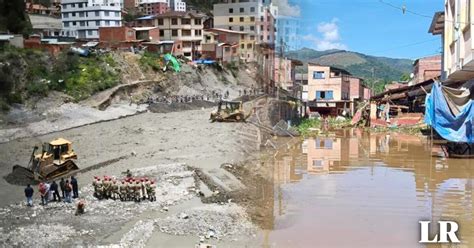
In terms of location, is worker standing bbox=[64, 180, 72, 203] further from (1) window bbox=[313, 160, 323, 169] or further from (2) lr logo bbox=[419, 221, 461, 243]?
(1) window bbox=[313, 160, 323, 169]

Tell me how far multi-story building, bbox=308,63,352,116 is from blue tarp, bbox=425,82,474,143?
106 feet

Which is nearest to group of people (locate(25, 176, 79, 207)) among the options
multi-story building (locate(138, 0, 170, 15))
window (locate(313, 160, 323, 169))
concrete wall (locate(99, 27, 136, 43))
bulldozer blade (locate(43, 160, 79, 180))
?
bulldozer blade (locate(43, 160, 79, 180))

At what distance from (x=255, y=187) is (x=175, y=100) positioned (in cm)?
3476

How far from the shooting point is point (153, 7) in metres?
105

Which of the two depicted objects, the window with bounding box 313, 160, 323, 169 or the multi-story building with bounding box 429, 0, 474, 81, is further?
the window with bounding box 313, 160, 323, 169

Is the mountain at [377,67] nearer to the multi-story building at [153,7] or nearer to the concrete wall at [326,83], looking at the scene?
the concrete wall at [326,83]

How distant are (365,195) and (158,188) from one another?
792 cm

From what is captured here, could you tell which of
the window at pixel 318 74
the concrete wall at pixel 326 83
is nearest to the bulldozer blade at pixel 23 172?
the concrete wall at pixel 326 83

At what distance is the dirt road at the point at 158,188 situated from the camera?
1378 cm

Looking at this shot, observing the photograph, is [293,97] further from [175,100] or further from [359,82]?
[359,82]

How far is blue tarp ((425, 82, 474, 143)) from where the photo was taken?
24.8 meters

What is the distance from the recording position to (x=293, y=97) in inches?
1836

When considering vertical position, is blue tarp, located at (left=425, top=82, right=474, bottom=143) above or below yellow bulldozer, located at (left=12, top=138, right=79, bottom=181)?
above

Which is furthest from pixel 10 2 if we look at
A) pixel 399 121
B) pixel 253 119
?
pixel 399 121
